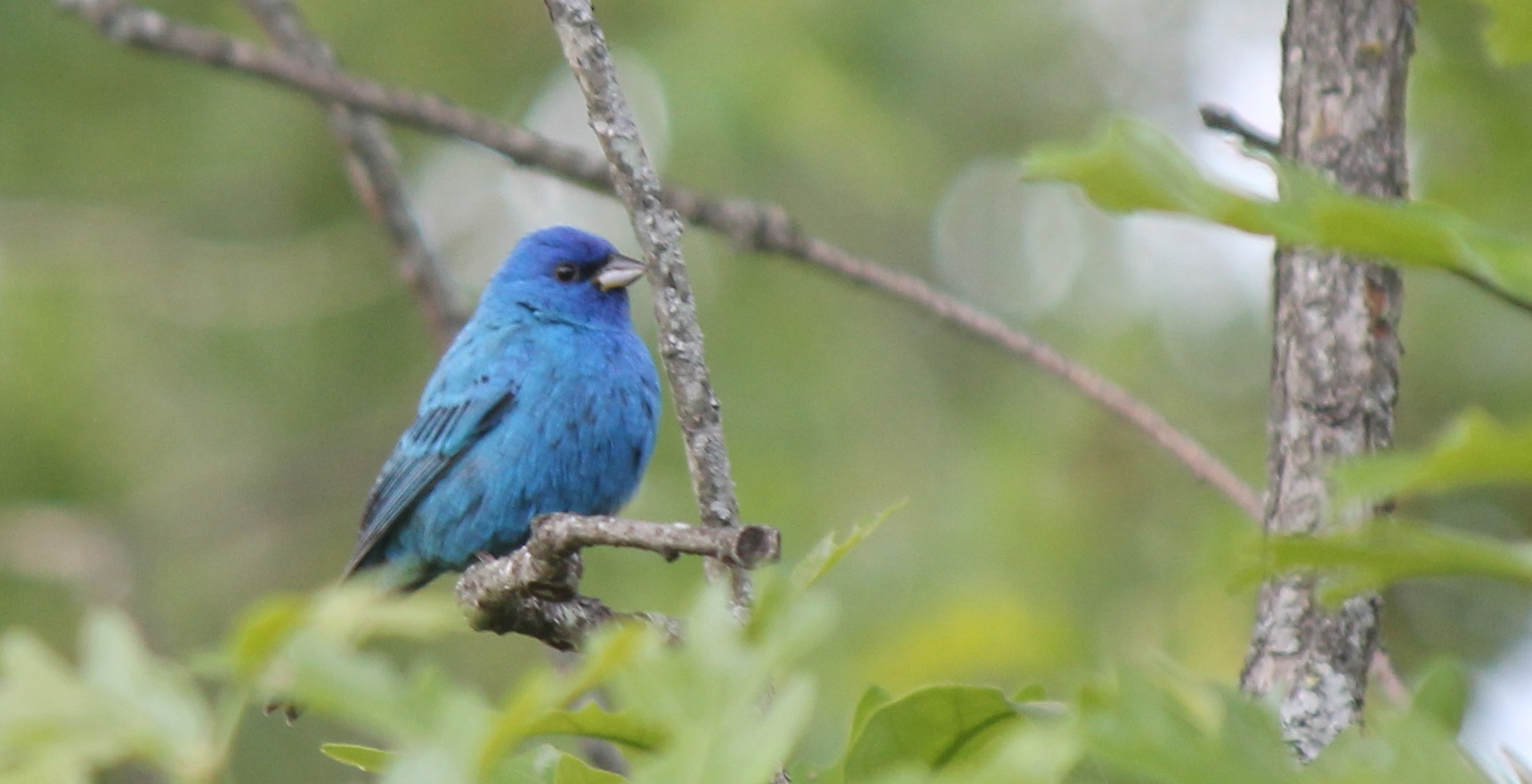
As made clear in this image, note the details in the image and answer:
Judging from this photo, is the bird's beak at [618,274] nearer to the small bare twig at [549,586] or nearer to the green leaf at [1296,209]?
the small bare twig at [549,586]

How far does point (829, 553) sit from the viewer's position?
5.39ft

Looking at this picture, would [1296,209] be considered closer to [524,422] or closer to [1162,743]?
[1162,743]

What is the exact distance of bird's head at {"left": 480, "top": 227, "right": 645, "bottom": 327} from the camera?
545 centimetres

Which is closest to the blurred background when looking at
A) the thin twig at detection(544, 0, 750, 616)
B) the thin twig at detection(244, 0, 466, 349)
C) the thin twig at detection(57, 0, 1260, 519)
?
the thin twig at detection(244, 0, 466, 349)

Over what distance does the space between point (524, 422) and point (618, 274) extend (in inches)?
29.9

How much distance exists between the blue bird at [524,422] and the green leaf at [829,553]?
324cm

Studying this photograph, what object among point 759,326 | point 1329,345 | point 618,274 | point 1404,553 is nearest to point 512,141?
point 618,274

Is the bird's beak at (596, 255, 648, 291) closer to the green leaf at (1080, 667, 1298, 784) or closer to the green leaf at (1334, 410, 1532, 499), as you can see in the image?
the green leaf at (1080, 667, 1298, 784)

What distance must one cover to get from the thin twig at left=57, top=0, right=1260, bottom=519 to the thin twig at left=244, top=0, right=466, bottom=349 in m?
0.83

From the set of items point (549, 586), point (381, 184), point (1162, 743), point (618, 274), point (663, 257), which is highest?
point (381, 184)

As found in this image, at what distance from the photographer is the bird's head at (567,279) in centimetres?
545

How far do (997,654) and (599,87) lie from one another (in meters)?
3.48

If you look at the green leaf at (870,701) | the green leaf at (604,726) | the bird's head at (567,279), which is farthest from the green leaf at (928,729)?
the bird's head at (567,279)

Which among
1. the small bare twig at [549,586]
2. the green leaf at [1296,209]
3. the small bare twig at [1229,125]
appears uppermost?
the small bare twig at [1229,125]
